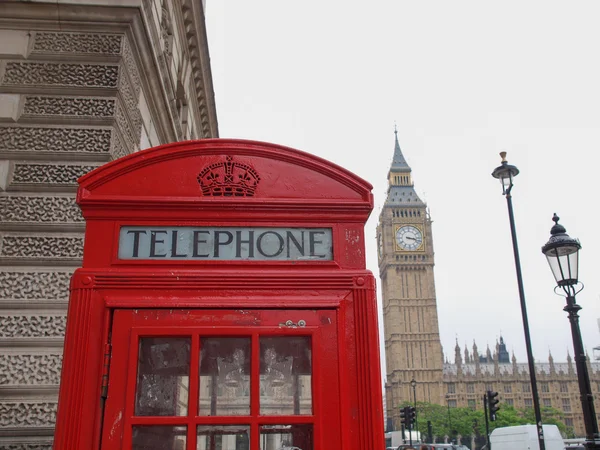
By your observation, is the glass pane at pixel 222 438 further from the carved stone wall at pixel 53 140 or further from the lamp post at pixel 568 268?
the lamp post at pixel 568 268

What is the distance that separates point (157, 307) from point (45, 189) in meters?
3.05

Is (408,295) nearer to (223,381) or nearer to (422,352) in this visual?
(422,352)

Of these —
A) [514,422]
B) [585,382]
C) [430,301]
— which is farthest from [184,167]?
[430,301]

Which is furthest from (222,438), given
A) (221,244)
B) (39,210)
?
(39,210)

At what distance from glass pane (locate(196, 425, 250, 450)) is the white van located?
21.0m

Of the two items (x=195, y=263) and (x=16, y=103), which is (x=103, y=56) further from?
(x=195, y=263)

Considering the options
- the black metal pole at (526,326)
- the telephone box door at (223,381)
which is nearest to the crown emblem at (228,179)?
the telephone box door at (223,381)

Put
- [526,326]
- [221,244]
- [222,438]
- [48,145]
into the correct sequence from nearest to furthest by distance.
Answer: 1. [222,438]
2. [221,244]
3. [48,145]
4. [526,326]

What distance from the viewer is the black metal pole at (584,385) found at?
6723mm

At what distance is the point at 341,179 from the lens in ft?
8.64

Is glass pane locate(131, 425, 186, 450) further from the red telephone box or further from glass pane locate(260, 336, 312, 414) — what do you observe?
glass pane locate(260, 336, 312, 414)

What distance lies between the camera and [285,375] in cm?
228

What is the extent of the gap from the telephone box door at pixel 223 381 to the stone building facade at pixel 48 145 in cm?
249

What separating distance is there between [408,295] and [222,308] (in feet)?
291
